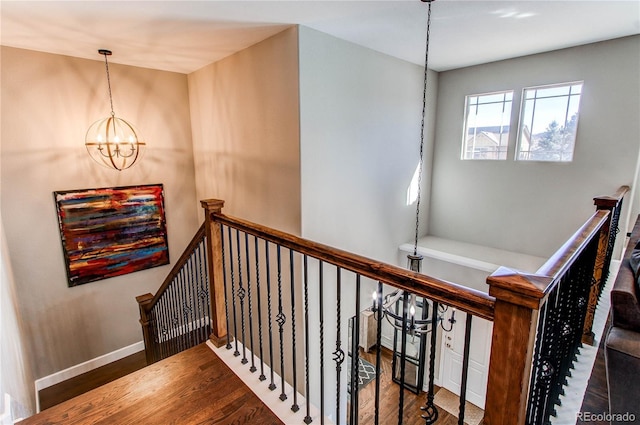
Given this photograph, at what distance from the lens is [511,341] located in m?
0.87

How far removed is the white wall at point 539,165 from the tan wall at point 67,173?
155 inches

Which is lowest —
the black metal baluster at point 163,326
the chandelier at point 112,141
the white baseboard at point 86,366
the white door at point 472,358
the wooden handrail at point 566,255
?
the white door at point 472,358

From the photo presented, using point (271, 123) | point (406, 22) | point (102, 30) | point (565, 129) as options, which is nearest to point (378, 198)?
point (271, 123)

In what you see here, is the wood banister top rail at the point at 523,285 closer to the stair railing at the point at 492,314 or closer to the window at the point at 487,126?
the stair railing at the point at 492,314

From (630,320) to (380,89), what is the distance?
324 centimetres

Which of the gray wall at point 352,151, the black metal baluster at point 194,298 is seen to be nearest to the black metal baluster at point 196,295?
the black metal baluster at point 194,298

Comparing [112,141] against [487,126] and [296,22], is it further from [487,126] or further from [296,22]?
[487,126]

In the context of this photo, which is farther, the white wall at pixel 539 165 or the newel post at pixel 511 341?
the white wall at pixel 539 165

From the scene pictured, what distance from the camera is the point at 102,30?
9.59 ft

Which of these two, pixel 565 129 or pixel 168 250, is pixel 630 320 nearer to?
pixel 565 129

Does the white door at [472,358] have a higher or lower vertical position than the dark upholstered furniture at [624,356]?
lower

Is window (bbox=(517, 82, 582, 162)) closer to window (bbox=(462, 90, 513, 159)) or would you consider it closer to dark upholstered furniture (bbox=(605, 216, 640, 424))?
window (bbox=(462, 90, 513, 159))

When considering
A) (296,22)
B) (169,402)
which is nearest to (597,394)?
(169,402)

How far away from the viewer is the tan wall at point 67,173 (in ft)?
11.4
